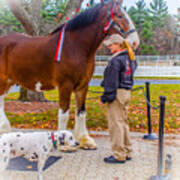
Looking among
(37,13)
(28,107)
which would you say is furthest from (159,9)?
(28,107)

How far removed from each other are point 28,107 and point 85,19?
4.33m

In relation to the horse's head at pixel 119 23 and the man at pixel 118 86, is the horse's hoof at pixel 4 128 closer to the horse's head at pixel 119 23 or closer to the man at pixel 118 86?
the man at pixel 118 86

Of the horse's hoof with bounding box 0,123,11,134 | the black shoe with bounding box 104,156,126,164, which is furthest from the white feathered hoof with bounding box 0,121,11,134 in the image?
the black shoe with bounding box 104,156,126,164

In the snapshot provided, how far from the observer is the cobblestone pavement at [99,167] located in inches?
132

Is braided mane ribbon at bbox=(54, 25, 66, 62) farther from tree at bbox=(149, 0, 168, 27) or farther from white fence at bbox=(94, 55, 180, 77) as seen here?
white fence at bbox=(94, 55, 180, 77)

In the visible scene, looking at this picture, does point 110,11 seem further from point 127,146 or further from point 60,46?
point 127,146

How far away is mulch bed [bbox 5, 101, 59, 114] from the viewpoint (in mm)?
7340

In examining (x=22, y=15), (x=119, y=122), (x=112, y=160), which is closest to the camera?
(x=119, y=122)

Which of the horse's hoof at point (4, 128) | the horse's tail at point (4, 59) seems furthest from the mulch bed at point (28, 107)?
the horse's tail at point (4, 59)

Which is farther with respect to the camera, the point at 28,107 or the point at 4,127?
the point at 28,107

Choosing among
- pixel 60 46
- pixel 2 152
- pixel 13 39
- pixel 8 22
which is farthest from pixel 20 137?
pixel 8 22

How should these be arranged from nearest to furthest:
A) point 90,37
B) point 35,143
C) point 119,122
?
point 35,143, point 119,122, point 90,37

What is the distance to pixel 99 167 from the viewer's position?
3.70 meters

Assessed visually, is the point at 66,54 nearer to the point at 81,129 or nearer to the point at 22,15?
the point at 81,129
